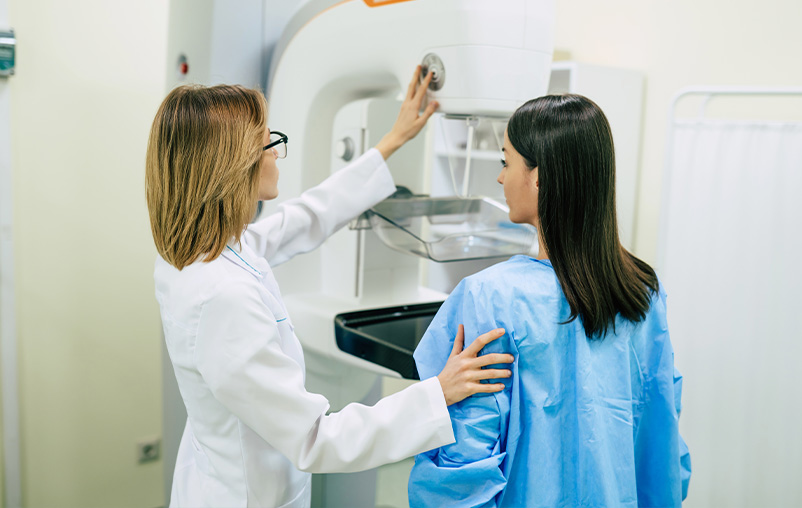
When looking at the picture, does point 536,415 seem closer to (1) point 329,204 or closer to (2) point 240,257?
(2) point 240,257

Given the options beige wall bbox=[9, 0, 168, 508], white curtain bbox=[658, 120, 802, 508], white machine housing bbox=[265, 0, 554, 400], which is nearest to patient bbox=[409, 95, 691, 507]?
white machine housing bbox=[265, 0, 554, 400]

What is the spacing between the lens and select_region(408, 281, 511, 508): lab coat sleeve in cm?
92

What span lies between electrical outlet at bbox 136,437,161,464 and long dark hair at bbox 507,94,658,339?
1772mm

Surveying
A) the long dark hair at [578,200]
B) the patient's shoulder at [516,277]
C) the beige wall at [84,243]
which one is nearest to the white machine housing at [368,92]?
the long dark hair at [578,200]

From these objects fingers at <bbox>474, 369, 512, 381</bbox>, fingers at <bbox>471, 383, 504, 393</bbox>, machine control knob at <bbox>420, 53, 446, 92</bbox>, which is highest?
machine control knob at <bbox>420, 53, 446, 92</bbox>

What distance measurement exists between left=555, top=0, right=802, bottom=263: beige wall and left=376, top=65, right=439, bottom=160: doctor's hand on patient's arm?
Result: 138 cm

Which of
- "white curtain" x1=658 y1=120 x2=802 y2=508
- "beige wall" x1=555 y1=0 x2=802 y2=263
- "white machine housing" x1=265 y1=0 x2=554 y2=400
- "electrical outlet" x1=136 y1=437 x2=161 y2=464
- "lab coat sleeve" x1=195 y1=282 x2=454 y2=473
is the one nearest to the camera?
"lab coat sleeve" x1=195 y1=282 x2=454 y2=473

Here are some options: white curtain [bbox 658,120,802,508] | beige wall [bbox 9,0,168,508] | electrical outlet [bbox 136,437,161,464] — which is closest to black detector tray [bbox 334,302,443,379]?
white curtain [bbox 658,120,802,508]

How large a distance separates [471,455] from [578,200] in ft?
1.25

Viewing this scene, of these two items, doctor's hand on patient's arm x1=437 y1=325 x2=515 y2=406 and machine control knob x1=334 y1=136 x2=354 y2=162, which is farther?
machine control knob x1=334 y1=136 x2=354 y2=162

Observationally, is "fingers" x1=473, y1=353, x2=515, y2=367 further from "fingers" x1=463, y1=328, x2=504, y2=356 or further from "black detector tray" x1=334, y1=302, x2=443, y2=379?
"black detector tray" x1=334, y1=302, x2=443, y2=379

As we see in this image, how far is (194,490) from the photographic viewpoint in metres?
1.06

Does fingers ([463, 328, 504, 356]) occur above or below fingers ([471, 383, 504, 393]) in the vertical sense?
above

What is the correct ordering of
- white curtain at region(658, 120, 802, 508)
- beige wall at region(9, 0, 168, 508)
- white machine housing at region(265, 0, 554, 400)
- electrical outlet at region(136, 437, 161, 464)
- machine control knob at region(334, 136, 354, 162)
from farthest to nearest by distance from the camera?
electrical outlet at region(136, 437, 161, 464)
beige wall at region(9, 0, 168, 508)
white curtain at region(658, 120, 802, 508)
machine control knob at region(334, 136, 354, 162)
white machine housing at region(265, 0, 554, 400)
